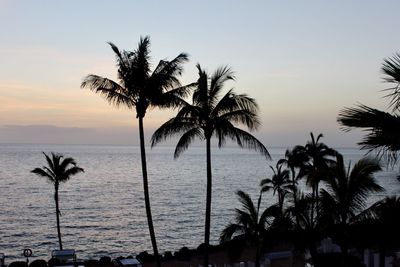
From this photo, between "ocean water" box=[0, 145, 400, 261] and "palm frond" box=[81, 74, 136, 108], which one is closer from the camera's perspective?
"palm frond" box=[81, 74, 136, 108]

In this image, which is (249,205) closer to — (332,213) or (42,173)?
(332,213)

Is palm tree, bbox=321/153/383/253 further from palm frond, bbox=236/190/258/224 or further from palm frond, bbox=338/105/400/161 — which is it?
palm frond, bbox=338/105/400/161

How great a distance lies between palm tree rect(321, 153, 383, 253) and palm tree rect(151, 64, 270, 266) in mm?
4344

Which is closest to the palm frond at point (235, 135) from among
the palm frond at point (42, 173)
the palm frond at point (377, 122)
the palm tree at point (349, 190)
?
the palm tree at point (349, 190)

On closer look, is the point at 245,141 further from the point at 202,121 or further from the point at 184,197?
the point at 184,197

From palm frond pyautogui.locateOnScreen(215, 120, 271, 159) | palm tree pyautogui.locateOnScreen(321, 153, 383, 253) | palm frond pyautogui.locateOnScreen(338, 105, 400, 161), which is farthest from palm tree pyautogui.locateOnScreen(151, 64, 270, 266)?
palm frond pyautogui.locateOnScreen(338, 105, 400, 161)

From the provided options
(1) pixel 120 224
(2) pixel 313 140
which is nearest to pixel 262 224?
(2) pixel 313 140

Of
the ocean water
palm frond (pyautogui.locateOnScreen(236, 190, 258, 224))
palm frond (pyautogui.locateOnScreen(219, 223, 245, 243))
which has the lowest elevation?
the ocean water

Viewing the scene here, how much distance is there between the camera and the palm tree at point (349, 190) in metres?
15.2

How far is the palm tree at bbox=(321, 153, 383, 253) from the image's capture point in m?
15.2

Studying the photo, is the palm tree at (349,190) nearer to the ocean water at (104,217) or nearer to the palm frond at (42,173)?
the ocean water at (104,217)

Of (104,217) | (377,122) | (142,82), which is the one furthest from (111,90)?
(104,217)

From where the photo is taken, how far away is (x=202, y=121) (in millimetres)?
19500

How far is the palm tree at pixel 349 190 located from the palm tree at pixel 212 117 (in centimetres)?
434
